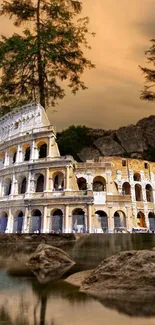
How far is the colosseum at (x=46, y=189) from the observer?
23.3 meters

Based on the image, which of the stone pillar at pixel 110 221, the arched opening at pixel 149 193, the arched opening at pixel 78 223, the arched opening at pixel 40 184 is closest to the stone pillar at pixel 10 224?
the arched opening at pixel 40 184

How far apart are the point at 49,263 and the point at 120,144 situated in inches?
1442

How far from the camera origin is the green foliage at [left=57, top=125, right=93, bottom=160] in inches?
1581

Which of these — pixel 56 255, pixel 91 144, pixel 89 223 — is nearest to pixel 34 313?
pixel 56 255

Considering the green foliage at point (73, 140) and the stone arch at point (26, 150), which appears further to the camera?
the green foliage at point (73, 140)

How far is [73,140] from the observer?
134 feet

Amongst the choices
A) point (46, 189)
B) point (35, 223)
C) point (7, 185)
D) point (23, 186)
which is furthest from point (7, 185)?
point (35, 223)

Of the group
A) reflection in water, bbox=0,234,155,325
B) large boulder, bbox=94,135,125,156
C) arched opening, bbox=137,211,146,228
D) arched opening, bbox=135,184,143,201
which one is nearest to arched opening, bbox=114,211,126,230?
arched opening, bbox=137,211,146,228

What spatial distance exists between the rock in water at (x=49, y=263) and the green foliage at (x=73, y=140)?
Answer: 105 feet

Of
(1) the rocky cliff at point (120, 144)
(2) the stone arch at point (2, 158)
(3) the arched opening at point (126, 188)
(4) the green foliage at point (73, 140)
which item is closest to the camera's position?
(2) the stone arch at point (2, 158)

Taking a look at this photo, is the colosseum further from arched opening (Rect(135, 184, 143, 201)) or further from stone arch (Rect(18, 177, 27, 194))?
arched opening (Rect(135, 184, 143, 201))

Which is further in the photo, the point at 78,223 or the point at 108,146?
the point at 108,146

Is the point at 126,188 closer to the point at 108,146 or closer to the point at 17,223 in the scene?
the point at 108,146

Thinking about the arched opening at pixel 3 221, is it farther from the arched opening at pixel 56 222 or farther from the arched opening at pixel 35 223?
the arched opening at pixel 56 222
